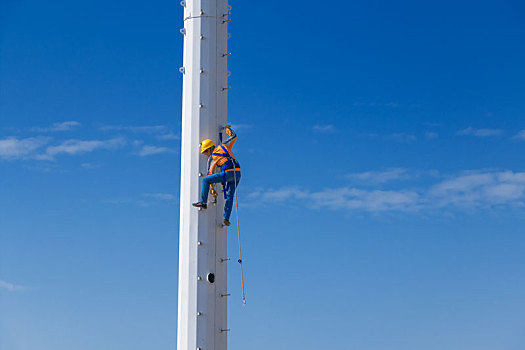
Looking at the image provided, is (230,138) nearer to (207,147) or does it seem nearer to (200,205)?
(207,147)

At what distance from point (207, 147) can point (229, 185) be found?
→ 1206 mm

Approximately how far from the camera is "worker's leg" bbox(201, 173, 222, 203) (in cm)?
2205

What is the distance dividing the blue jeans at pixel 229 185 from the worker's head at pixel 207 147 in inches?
29.7

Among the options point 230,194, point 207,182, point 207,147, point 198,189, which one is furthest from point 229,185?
point 207,147

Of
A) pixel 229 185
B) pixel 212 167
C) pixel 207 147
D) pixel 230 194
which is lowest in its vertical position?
pixel 230 194

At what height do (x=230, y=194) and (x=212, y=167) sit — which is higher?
(x=212, y=167)

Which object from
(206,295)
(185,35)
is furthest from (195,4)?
(206,295)

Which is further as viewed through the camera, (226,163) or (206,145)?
(206,145)

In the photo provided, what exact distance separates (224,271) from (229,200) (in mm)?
1954

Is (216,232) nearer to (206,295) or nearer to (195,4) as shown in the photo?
(206,295)

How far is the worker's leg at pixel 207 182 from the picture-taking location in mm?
22047

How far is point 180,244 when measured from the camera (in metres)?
22.4

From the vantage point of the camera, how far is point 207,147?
73.4ft

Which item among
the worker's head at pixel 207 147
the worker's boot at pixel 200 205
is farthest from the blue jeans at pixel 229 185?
the worker's head at pixel 207 147
